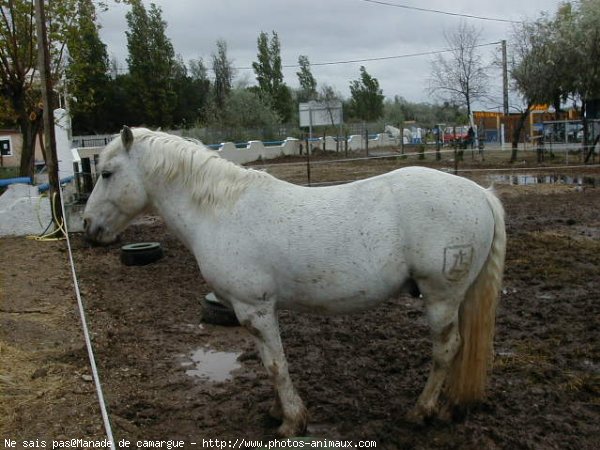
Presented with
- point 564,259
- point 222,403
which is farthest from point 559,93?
point 222,403

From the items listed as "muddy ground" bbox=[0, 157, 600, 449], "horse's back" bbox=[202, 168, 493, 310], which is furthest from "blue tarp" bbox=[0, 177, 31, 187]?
"horse's back" bbox=[202, 168, 493, 310]

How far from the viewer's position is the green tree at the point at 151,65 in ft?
124

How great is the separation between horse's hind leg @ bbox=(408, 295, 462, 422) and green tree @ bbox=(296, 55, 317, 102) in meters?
55.9

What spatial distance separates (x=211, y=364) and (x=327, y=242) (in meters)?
1.84

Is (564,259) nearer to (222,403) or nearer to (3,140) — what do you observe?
(222,403)

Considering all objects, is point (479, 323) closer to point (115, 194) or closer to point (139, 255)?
point (115, 194)

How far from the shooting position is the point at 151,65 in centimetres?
3791

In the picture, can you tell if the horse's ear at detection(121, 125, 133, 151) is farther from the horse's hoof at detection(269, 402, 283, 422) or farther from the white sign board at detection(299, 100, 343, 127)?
the white sign board at detection(299, 100, 343, 127)

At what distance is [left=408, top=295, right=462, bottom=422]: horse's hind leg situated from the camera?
2865 millimetres

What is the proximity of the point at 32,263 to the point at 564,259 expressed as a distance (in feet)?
22.7

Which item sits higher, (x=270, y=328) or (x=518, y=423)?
(x=270, y=328)

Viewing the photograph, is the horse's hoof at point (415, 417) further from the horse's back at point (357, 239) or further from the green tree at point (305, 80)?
the green tree at point (305, 80)

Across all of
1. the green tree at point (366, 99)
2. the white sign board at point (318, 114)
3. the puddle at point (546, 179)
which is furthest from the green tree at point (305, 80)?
the puddle at point (546, 179)

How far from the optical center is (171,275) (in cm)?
663
